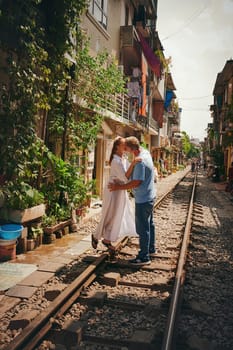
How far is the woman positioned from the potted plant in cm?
136

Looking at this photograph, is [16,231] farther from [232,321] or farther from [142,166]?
[232,321]

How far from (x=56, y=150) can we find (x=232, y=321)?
22.8 feet

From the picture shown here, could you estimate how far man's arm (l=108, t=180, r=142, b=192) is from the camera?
537 cm

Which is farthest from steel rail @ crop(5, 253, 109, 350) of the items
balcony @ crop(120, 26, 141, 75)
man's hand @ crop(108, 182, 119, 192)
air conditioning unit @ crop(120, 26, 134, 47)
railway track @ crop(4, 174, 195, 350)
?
balcony @ crop(120, 26, 141, 75)

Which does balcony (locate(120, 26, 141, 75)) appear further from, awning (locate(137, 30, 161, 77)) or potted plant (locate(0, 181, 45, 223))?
potted plant (locate(0, 181, 45, 223))

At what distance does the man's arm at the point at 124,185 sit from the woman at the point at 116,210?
0.11 meters

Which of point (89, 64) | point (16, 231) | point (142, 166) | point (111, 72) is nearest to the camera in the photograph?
point (142, 166)

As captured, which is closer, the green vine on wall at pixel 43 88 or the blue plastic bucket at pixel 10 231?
the blue plastic bucket at pixel 10 231

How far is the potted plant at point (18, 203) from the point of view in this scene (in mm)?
5869

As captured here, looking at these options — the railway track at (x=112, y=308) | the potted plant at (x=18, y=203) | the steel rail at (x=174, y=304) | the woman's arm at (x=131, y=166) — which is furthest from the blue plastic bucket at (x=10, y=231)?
the steel rail at (x=174, y=304)

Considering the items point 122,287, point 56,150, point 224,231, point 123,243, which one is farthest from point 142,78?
point 122,287

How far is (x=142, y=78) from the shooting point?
757 inches

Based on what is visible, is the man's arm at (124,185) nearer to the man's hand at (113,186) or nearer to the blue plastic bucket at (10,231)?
the man's hand at (113,186)

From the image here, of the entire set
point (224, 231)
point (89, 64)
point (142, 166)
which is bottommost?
point (224, 231)
